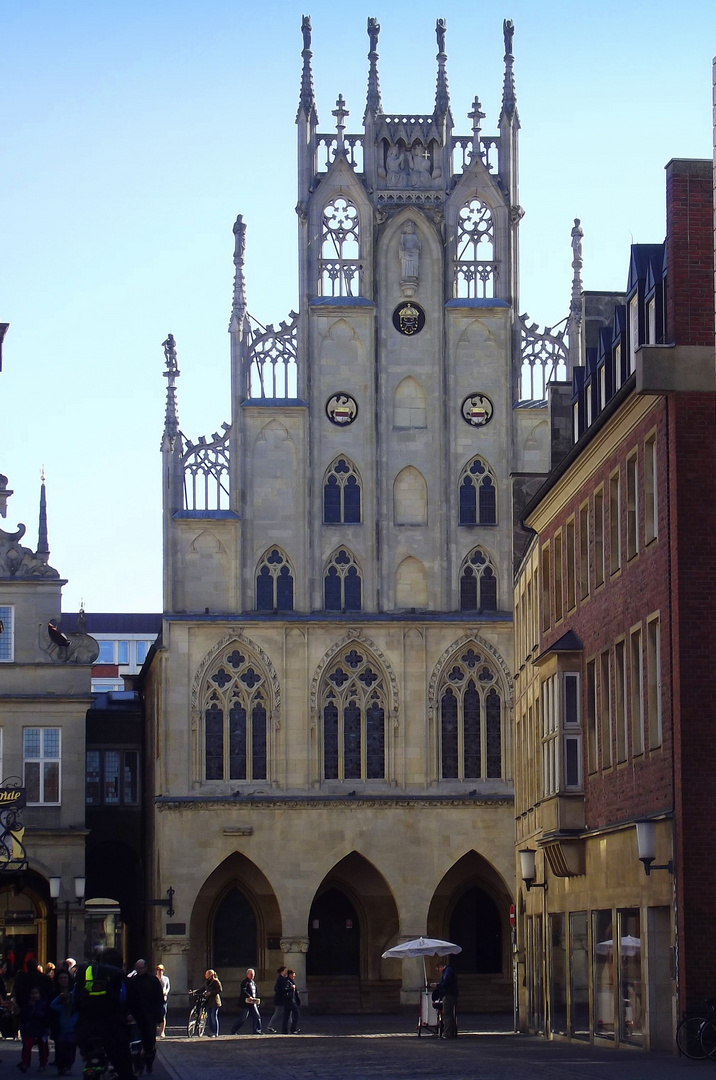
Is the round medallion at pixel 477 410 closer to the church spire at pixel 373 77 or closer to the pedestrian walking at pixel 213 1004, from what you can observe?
the church spire at pixel 373 77

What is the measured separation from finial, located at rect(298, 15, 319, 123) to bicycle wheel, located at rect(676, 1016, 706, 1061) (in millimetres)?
37413

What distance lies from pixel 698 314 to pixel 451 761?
96.9 ft

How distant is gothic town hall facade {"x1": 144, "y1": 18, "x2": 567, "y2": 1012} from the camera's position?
54.9 meters

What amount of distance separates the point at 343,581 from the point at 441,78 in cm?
1467

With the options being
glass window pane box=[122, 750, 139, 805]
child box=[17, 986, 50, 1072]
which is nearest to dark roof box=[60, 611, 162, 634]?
glass window pane box=[122, 750, 139, 805]

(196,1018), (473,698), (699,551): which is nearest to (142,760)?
(473,698)

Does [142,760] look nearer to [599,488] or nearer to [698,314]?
[599,488]

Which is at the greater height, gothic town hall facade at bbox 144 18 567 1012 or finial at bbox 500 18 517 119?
finial at bbox 500 18 517 119

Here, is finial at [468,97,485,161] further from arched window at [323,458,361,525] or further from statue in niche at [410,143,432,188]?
arched window at [323,458,361,525]

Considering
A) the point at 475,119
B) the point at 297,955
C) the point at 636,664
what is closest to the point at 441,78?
the point at 475,119

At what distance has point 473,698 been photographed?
55875 mm

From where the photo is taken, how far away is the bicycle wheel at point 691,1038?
Result: 25609 millimetres

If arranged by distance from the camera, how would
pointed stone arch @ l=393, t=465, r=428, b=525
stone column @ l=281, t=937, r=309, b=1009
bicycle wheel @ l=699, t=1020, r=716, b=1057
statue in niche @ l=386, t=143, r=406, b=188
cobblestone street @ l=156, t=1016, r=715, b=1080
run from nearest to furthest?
cobblestone street @ l=156, t=1016, r=715, b=1080
bicycle wheel @ l=699, t=1020, r=716, b=1057
stone column @ l=281, t=937, r=309, b=1009
pointed stone arch @ l=393, t=465, r=428, b=525
statue in niche @ l=386, t=143, r=406, b=188

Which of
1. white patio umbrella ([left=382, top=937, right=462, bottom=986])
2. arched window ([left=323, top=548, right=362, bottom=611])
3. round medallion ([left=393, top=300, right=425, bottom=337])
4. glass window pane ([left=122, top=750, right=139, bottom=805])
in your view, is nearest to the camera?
white patio umbrella ([left=382, top=937, right=462, bottom=986])
